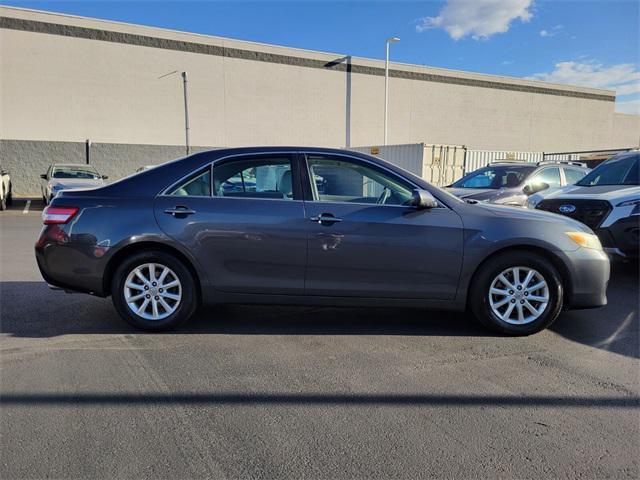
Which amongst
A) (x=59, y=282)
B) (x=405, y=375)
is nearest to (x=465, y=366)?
(x=405, y=375)

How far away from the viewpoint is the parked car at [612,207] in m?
5.92

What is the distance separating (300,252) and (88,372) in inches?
74.2

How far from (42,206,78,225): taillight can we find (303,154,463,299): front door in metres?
2.13

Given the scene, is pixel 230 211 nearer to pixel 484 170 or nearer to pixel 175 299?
pixel 175 299

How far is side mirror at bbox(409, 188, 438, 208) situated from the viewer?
4.06 m

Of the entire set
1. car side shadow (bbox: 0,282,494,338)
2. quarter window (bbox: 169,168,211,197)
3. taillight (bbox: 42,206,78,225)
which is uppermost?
quarter window (bbox: 169,168,211,197)

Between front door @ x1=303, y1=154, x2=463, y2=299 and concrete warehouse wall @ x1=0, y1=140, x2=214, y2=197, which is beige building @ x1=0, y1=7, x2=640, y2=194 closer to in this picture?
concrete warehouse wall @ x1=0, y1=140, x2=214, y2=197

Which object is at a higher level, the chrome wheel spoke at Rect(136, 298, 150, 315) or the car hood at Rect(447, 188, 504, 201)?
the car hood at Rect(447, 188, 504, 201)

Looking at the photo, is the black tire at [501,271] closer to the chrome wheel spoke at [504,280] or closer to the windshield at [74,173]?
the chrome wheel spoke at [504,280]

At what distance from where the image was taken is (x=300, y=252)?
4152 millimetres

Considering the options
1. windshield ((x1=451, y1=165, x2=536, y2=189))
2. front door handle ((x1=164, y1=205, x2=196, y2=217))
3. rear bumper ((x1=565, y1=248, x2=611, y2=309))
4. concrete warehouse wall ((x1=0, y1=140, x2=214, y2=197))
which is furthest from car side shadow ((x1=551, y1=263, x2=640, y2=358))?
concrete warehouse wall ((x1=0, y1=140, x2=214, y2=197))

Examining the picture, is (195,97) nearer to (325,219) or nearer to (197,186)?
(197,186)

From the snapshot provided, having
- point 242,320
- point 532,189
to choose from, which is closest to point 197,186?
point 242,320

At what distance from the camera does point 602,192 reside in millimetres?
6523
